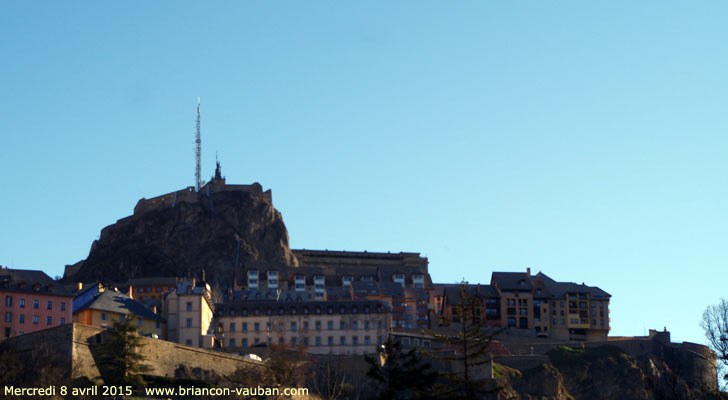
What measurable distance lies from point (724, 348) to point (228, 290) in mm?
96766

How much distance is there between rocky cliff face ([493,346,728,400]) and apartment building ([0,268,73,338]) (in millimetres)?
45683

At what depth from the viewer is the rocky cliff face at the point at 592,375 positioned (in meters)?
113

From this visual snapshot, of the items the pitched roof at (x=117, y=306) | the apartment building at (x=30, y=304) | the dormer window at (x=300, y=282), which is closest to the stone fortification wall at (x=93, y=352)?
the apartment building at (x=30, y=304)

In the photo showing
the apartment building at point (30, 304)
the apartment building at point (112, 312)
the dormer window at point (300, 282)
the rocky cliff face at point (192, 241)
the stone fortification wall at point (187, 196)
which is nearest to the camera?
the apartment building at point (30, 304)

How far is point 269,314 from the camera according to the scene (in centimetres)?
12575

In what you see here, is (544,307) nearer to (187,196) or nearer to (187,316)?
(187,316)

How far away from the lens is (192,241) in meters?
182

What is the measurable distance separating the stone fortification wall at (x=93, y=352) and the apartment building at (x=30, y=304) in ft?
58.8

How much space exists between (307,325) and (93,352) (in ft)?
128

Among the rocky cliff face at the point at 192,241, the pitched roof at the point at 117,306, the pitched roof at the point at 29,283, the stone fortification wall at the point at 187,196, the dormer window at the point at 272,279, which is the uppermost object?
the stone fortification wall at the point at 187,196

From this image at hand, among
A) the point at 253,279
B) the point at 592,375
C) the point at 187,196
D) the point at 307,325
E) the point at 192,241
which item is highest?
the point at 187,196

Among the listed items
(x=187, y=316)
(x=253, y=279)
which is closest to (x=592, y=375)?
(x=187, y=316)

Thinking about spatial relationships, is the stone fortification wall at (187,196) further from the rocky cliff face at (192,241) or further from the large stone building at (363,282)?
the large stone building at (363,282)

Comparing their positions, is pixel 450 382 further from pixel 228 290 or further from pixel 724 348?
pixel 228 290
